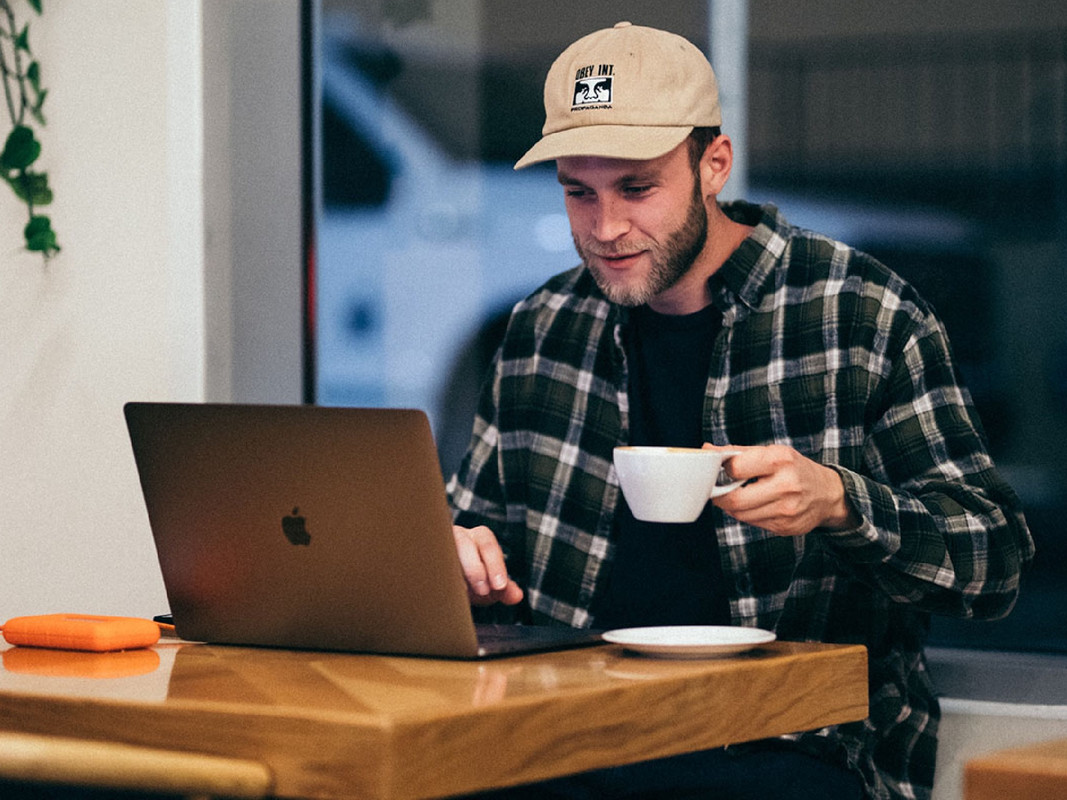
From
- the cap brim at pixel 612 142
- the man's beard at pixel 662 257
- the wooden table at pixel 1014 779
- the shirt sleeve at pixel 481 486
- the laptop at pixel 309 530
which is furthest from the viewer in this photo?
the shirt sleeve at pixel 481 486

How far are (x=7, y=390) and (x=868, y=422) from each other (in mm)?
1424

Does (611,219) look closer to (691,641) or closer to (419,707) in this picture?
(691,641)

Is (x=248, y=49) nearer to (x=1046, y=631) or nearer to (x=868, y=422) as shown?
(x=868, y=422)

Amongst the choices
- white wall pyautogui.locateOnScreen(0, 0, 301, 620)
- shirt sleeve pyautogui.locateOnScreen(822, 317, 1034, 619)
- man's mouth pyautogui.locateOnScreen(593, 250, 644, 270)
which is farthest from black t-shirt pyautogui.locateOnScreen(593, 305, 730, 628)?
white wall pyautogui.locateOnScreen(0, 0, 301, 620)

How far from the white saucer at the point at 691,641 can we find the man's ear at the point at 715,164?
→ 774 millimetres

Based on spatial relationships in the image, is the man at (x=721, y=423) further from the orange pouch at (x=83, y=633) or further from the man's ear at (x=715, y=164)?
the orange pouch at (x=83, y=633)

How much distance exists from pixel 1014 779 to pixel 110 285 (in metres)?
1.87

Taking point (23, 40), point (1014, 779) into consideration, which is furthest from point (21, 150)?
point (1014, 779)

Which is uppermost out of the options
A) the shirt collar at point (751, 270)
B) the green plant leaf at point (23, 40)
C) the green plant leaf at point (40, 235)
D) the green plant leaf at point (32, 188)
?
the green plant leaf at point (23, 40)

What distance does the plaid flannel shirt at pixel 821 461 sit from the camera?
155 cm

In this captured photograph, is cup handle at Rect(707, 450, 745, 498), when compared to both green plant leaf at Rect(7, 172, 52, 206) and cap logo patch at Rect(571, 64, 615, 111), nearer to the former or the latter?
cap logo patch at Rect(571, 64, 615, 111)

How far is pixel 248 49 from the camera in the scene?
232 centimetres

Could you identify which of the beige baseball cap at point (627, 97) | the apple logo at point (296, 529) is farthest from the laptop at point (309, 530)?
the beige baseball cap at point (627, 97)

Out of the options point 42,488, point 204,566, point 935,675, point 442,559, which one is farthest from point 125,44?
point 935,675
